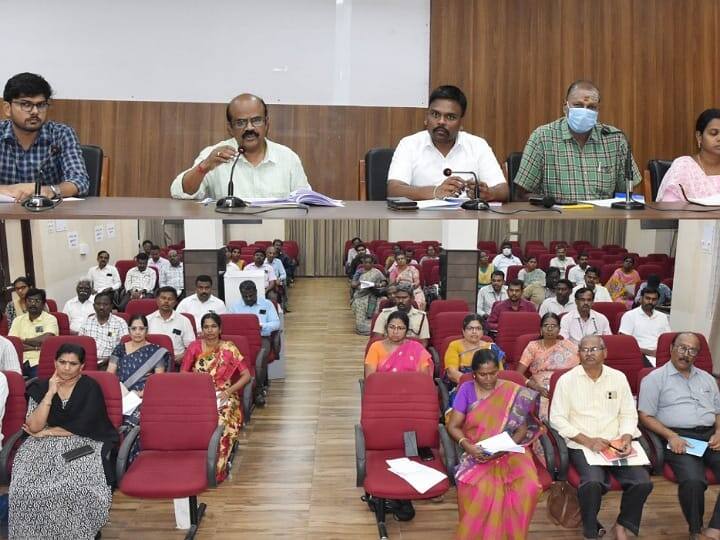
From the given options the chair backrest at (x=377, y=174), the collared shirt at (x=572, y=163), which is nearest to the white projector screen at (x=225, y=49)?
the chair backrest at (x=377, y=174)

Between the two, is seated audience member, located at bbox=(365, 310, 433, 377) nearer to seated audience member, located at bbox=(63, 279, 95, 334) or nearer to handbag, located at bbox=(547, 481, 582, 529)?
handbag, located at bbox=(547, 481, 582, 529)

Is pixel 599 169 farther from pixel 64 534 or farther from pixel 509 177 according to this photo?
pixel 64 534

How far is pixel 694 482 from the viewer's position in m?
3.65

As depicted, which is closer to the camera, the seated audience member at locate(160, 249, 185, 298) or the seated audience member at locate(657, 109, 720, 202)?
the seated audience member at locate(657, 109, 720, 202)

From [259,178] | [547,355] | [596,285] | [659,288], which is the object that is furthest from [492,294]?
[259,178]

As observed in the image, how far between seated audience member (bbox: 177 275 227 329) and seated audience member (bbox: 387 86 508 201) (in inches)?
120

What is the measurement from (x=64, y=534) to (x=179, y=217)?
1.97 meters

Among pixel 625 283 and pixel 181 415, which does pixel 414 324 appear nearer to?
pixel 625 283

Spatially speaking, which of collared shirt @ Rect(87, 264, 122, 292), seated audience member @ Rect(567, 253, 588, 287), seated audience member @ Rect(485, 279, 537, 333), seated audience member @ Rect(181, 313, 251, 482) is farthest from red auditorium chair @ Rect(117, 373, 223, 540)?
seated audience member @ Rect(567, 253, 588, 287)

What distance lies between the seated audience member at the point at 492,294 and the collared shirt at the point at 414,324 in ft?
4.02

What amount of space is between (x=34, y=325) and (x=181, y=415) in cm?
196

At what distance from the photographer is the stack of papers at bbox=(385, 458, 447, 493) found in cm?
356

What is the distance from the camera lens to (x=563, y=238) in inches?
240

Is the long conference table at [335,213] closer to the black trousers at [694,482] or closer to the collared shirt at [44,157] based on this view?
the collared shirt at [44,157]
